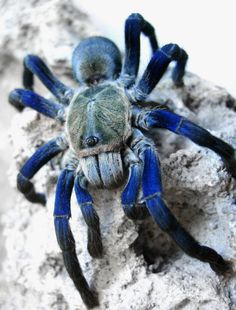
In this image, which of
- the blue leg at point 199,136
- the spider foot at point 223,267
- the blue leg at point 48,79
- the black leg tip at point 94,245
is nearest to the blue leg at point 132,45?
the blue leg at point 48,79

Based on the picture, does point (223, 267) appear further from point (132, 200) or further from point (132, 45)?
point (132, 45)

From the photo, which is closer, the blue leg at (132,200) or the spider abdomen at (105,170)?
the blue leg at (132,200)

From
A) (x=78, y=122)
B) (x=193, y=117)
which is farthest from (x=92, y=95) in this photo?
(x=193, y=117)

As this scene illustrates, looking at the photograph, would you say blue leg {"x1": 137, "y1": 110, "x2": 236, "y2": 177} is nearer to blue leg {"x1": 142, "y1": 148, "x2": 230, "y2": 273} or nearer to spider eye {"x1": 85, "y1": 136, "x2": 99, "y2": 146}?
blue leg {"x1": 142, "y1": 148, "x2": 230, "y2": 273}

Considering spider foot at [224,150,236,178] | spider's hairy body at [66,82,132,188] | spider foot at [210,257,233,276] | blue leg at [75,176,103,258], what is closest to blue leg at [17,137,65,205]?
spider's hairy body at [66,82,132,188]

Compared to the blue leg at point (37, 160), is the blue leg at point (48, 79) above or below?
above

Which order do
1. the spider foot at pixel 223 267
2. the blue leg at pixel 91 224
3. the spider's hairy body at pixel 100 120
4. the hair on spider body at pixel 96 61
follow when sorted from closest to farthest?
the spider foot at pixel 223 267 < the blue leg at pixel 91 224 < the spider's hairy body at pixel 100 120 < the hair on spider body at pixel 96 61

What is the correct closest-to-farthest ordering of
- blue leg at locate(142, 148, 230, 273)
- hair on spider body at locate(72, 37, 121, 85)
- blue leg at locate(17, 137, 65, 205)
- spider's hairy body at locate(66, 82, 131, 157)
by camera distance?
blue leg at locate(142, 148, 230, 273)
spider's hairy body at locate(66, 82, 131, 157)
blue leg at locate(17, 137, 65, 205)
hair on spider body at locate(72, 37, 121, 85)

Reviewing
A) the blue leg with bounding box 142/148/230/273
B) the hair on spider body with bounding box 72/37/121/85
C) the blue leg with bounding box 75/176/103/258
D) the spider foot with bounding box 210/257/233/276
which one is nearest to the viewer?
the blue leg with bounding box 142/148/230/273

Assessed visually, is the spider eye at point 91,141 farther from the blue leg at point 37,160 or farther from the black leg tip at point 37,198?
the black leg tip at point 37,198

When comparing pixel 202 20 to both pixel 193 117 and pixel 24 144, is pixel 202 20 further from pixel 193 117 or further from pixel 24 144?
pixel 24 144
